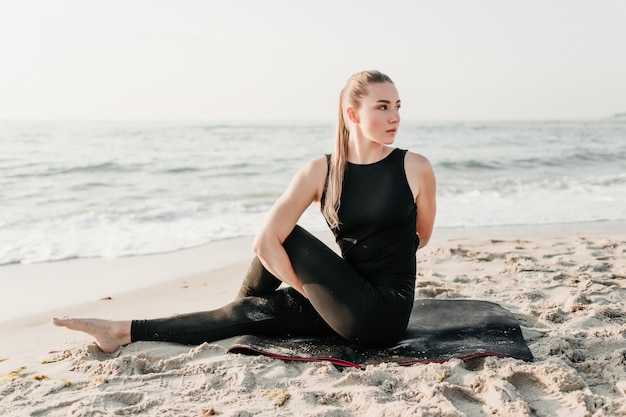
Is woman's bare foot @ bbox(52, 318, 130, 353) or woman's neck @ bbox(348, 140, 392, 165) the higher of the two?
woman's neck @ bbox(348, 140, 392, 165)

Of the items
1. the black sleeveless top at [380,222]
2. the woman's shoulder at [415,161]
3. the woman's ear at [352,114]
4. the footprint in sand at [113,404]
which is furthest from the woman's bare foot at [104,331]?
the woman's shoulder at [415,161]

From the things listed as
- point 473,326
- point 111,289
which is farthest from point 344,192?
point 111,289

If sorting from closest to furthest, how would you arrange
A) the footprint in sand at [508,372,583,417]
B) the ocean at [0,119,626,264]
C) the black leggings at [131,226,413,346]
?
the footprint in sand at [508,372,583,417] → the black leggings at [131,226,413,346] → the ocean at [0,119,626,264]

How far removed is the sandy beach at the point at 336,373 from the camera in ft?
9.52

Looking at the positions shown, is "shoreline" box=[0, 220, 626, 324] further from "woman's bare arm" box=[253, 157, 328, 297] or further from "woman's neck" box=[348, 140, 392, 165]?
"woman's neck" box=[348, 140, 392, 165]

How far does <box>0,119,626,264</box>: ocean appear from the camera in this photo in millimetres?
8391

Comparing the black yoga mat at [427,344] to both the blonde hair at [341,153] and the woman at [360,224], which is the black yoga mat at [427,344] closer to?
the woman at [360,224]

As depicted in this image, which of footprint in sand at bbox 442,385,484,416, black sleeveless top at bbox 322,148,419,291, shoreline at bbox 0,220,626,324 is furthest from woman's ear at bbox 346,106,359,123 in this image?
shoreline at bbox 0,220,626,324

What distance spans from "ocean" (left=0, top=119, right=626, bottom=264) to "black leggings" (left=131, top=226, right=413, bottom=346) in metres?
3.59

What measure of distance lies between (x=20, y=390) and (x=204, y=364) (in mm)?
956

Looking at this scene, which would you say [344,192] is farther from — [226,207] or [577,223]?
[226,207]

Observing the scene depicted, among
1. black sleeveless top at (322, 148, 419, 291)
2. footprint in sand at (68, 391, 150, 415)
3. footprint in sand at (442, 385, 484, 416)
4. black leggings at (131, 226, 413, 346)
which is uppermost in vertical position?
black sleeveless top at (322, 148, 419, 291)

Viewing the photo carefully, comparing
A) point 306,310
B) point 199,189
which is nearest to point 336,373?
point 306,310

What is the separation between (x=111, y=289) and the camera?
18.5ft
